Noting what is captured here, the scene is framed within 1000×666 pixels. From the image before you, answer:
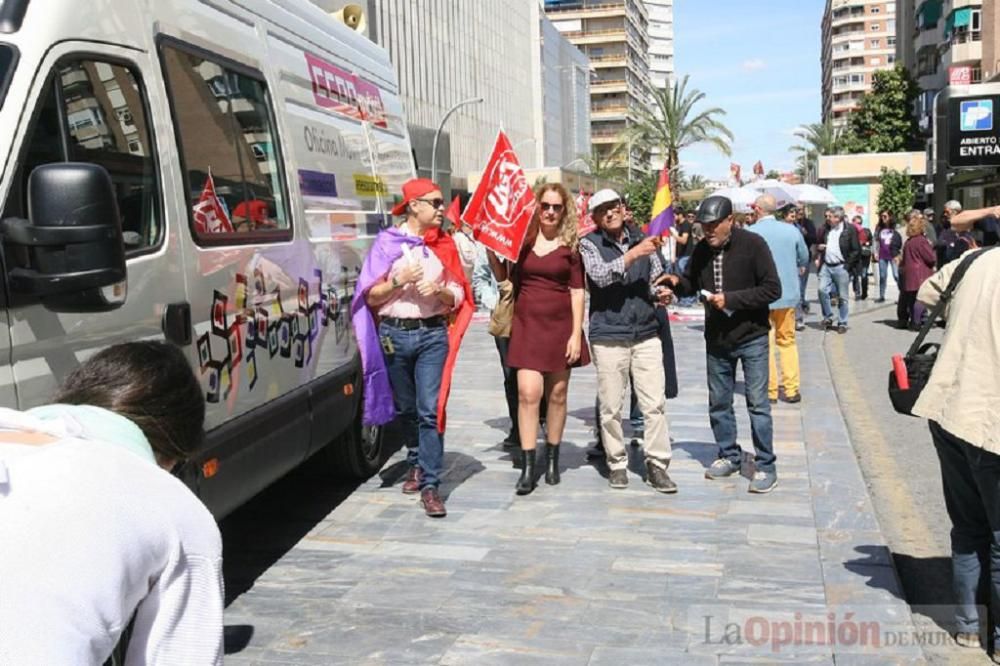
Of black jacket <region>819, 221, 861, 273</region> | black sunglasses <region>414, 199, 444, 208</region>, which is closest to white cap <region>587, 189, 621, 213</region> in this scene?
black sunglasses <region>414, 199, 444, 208</region>

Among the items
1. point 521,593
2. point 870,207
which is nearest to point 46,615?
point 521,593

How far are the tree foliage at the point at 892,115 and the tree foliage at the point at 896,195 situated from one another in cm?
1977

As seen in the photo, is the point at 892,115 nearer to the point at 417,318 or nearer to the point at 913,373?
the point at 417,318

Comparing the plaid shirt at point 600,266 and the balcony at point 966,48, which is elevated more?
the balcony at point 966,48

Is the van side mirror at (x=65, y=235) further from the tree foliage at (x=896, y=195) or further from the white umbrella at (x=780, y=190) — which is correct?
the tree foliage at (x=896, y=195)

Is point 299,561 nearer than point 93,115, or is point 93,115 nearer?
point 93,115

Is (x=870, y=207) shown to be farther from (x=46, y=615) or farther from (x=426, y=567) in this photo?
(x=46, y=615)

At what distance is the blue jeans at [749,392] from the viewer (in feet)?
21.3

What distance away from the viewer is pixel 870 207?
52688 millimetres

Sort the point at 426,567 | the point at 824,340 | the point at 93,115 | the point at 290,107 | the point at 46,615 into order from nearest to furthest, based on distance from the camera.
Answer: the point at 46,615
the point at 93,115
the point at 426,567
the point at 290,107
the point at 824,340

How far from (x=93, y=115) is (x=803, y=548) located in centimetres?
376

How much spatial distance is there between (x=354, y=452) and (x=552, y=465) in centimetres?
123

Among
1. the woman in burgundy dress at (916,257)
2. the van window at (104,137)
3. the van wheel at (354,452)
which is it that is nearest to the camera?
the van window at (104,137)

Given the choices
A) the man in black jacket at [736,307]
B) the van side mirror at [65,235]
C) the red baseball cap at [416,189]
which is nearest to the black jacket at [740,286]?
the man in black jacket at [736,307]
